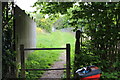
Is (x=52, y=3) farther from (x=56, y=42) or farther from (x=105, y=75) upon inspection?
(x=56, y=42)

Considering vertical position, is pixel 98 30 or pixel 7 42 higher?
pixel 98 30

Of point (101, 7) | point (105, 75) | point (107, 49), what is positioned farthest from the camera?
point (107, 49)

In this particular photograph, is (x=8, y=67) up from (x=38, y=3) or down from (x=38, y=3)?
down

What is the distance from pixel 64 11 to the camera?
9.10 feet

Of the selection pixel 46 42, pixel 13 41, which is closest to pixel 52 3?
pixel 13 41

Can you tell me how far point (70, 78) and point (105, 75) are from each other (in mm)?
844

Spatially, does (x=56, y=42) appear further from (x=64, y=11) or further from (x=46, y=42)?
(x=64, y=11)

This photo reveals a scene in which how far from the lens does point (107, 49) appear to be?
8.72 ft

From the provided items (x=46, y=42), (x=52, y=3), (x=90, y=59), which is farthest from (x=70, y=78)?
(x=46, y=42)

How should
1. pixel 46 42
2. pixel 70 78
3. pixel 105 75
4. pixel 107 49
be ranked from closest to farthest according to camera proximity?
1. pixel 105 75
2. pixel 107 49
3. pixel 70 78
4. pixel 46 42

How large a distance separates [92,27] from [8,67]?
A: 169 centimetres

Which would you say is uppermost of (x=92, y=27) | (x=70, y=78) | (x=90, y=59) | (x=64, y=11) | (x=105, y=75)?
(x=64, y=11)

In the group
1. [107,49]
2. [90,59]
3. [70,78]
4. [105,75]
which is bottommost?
[70,78]

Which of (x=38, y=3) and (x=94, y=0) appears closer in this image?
(x=94, y=0)
